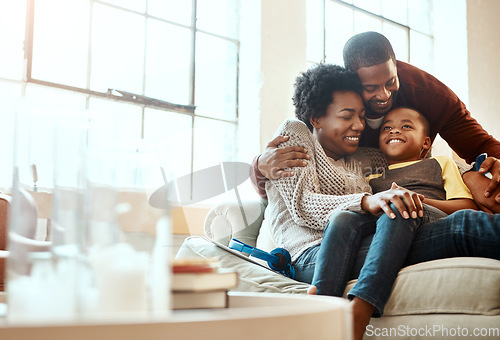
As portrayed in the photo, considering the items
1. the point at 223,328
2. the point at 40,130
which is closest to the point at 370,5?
the point at 40,130

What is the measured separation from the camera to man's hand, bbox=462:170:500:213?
1.66 m

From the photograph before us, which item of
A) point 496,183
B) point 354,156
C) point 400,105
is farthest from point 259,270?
point 400,105

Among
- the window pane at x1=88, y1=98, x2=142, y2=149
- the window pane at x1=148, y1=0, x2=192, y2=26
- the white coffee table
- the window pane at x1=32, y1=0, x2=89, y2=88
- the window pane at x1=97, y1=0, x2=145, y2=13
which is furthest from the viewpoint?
the window pane at x1=148, y1=0, x2=192, y2=26

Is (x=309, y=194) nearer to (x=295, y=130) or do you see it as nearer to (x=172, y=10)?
(x=295, y=130)

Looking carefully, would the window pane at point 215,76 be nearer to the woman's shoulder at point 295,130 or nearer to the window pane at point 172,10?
the window pane at point 172,10

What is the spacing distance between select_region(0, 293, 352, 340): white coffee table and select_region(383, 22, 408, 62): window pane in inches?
189

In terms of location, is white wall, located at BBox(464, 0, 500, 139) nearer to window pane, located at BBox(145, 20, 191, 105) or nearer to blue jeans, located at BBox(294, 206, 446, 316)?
window pane, located at BBox(145, 20, 191, 105)

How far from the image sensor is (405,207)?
136 centimetres

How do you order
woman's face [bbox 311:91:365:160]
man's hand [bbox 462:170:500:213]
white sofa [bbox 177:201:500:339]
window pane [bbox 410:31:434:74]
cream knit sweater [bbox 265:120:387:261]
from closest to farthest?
1. white sofa [bbox 177:201:500:339]
2. cream knit sweater [bbox 265:120:387:261]
3. man's hand [bbox 462:170:500:213]
4. woman's face [bbox 311:91:365:160]
5. window pane [bbox 410:31:434:74]

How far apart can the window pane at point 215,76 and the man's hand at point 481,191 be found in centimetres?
226

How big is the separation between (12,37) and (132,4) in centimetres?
82

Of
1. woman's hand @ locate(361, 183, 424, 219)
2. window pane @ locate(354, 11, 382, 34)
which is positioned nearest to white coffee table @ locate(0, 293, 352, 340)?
woman's hand @ locate(361, 183, 424, 219)

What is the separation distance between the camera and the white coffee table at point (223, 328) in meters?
0.41

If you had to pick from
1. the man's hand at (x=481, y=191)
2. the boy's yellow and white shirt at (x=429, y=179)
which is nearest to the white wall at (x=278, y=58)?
the boy's yellow and white shirt at (x=429, y=179)
